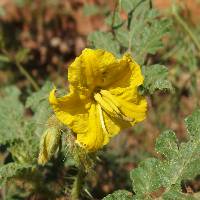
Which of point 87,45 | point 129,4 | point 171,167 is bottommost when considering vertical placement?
point 171,167

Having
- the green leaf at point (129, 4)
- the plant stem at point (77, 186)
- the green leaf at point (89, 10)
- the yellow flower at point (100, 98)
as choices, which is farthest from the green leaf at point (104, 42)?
the green leaf at point (89, 10)

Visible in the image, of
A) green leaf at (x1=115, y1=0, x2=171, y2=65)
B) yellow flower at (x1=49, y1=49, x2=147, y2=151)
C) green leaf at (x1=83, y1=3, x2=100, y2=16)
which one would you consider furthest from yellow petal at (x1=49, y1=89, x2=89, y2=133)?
green leaf at (x1=83, y1=3, x2=100, y2=16)

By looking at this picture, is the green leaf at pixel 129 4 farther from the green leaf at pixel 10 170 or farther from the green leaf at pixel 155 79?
the green leaf at pixel 10 170

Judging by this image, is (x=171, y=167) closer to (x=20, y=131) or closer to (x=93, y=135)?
(x=93, y=135)

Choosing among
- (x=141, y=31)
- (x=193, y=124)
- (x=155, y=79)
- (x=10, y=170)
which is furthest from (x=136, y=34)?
(x=10, y=170)

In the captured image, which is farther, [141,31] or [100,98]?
[141,31]

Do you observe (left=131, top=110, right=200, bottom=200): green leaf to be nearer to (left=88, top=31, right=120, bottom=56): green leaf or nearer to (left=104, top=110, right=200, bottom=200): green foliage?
(left=104, top=110, right=200, bottom=200): green foliage
